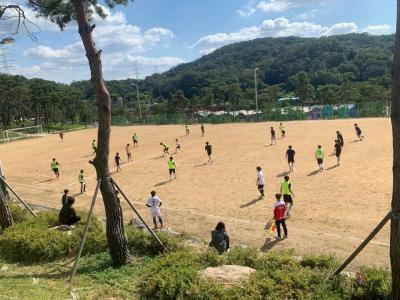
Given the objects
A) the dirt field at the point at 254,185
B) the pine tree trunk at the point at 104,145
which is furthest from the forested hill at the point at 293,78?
the pine tree trunk at the point at 104,145

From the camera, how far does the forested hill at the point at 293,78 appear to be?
7944cm

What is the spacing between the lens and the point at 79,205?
18625 millimetres

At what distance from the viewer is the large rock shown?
24.5 ft

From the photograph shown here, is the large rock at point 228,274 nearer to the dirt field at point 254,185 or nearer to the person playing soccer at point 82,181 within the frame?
the dirt field at point 254,185

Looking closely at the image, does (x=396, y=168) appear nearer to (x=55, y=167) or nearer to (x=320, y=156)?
(x=320, y=156)

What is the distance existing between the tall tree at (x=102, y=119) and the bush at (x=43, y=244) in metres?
1.43

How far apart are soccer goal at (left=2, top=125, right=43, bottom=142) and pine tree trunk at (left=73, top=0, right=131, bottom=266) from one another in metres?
53.4

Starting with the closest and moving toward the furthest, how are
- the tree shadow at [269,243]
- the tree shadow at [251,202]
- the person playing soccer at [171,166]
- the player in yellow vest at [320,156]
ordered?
the tree shadow at [269,243] → the tree shadow at [251,202] → the player in yellow vest at [320,156] → the person playing soccer at [171,166]

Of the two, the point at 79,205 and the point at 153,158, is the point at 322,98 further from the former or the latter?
the point at 79,205

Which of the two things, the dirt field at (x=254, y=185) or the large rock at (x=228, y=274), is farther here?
the dirt field at (x=254, y=185)

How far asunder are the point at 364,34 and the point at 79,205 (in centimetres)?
16984

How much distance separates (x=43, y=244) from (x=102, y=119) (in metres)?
3.60

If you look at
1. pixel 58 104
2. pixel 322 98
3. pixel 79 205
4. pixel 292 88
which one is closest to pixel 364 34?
Answer: pixel 292 88

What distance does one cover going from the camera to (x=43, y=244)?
10.1 m
